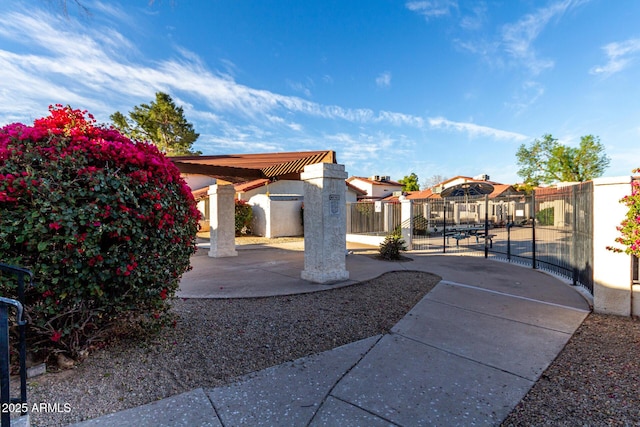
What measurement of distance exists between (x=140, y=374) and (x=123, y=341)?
76 cm

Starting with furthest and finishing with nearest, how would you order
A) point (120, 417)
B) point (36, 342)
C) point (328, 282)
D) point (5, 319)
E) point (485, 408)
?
point (328, 282)
point (36, 342)
point (485, 408)
point (120, 417)
point (5, 319)

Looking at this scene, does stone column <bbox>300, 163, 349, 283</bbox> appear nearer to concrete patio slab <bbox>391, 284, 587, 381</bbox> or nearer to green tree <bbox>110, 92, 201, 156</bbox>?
concrete patio slab <bbox>391, 284, 587, 381</bbox>

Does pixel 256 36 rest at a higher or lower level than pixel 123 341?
higher

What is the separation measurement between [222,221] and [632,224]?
31.8 ft

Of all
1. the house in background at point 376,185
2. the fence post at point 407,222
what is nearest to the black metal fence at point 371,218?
the fence post at point 407,222

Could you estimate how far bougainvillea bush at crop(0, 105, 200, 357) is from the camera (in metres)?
2.58

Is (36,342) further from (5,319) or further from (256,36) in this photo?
(256,36)

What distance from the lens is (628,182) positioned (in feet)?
15.0

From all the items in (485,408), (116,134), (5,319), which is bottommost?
(485,408)

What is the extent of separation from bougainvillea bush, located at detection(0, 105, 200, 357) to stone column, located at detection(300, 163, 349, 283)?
3473 mm

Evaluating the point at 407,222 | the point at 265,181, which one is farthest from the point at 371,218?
the point at 265,181

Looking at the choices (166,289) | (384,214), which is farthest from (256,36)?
(166,289)

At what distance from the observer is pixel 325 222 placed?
6516mm

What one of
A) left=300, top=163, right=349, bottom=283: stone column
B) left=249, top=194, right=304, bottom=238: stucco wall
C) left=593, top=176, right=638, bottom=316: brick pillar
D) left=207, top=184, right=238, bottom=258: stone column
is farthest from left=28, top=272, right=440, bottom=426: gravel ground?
left=249, top=194, right=304, bottom=238: stucco wall
